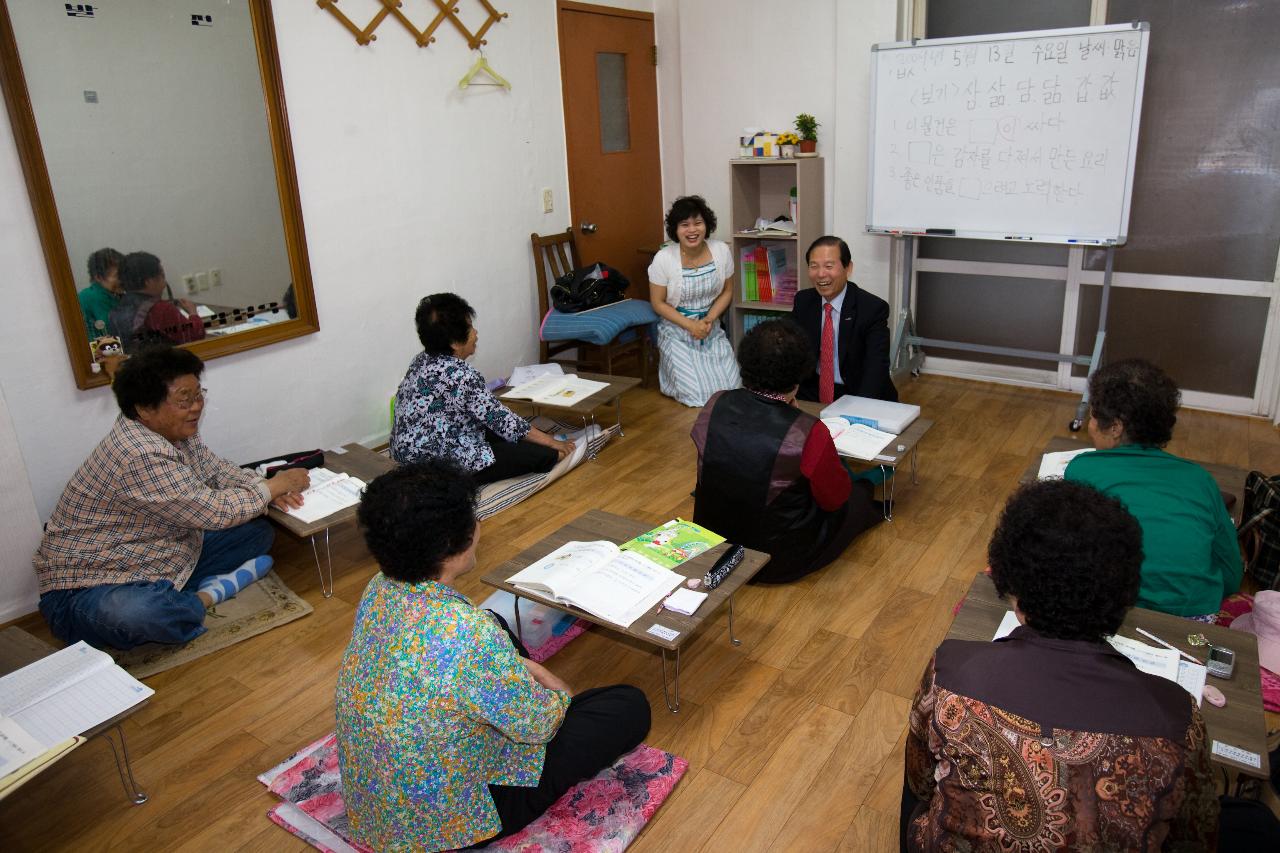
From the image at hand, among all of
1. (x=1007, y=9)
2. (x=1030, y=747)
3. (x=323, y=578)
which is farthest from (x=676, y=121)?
(x=1030, y=747)

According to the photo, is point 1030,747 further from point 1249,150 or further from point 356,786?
point 1249,150

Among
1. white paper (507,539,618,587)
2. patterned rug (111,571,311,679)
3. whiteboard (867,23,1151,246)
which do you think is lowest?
patterned rug (111,571,311,679)

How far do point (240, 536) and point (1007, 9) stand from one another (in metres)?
4.49

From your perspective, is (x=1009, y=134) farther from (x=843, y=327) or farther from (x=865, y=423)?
(x=865, y=423)

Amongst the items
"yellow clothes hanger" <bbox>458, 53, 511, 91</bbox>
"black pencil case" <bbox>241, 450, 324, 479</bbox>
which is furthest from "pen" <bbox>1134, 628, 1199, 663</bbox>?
"yellow clothes hanger" <bbox>458, 53, 511, 91</bbox>

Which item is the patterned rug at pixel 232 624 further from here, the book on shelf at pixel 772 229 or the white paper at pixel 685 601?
the book on shelf at pixel 772 229

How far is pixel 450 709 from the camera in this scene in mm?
1726

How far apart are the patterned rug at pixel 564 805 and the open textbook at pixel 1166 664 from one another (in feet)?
3.13

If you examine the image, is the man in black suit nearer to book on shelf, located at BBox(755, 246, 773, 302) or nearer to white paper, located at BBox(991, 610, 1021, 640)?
book on shelf, located at BBox(755, 246, 773, 302)

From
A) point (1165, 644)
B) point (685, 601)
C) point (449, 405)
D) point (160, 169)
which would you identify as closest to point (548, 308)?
point (449, 405)

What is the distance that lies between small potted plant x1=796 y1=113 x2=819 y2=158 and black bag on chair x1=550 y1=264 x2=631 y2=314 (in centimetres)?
134

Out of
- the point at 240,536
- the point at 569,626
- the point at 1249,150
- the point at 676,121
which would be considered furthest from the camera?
the point at 676,121

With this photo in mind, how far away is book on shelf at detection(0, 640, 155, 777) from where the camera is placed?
200cm

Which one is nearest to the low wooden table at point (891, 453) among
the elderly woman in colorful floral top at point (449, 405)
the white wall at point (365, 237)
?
the elderly woman in colorful floral top at point (449, 405)
